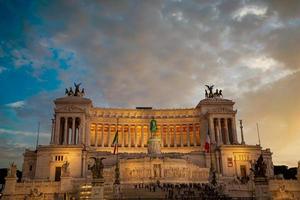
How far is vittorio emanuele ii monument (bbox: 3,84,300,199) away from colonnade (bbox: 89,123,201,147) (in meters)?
0.28

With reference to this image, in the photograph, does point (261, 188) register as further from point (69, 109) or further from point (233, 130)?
point (69, 109)

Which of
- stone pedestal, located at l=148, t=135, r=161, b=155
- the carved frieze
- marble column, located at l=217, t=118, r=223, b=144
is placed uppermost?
the carved frieze

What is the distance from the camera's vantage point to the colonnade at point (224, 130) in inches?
3413

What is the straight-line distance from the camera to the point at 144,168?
211 ft

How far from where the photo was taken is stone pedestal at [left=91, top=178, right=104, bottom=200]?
31922 millimetres

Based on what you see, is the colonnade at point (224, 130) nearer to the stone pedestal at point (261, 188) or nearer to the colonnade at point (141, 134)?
the colonnade at point (141, 134)

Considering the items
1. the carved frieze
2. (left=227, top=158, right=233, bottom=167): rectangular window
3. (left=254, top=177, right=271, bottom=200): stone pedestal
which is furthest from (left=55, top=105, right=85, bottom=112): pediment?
(left=254, top=177, right=271, bottom=200): stone pedestal

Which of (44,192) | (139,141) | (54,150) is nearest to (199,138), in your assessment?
(139,141)

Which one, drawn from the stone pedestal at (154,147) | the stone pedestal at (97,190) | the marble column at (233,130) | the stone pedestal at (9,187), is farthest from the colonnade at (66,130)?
the stone pedestal at (97,190)

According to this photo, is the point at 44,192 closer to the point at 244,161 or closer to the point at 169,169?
the point at 169,169

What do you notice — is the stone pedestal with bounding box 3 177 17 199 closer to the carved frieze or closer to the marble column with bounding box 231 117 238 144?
the carved frieze

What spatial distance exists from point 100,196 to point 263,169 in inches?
663

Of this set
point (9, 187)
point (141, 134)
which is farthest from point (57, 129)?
point (9, 187)

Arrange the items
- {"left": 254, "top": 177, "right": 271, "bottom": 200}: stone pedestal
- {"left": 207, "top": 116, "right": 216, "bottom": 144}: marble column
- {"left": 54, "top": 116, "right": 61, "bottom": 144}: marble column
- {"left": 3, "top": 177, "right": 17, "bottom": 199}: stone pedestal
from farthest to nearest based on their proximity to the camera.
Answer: {"left": 207, "top": 116, "right": 216, "bottom": 144}: marble column, {"left": 54, "top": 116, "right": 61, "bottom": 144}: marble column, {"left": 3, "top": 177, "right": 17, "bottom": 199}: stone pedestal, {"left": 254, "top": 177, "right": 271, "bottom": 200}: stone pedestal
